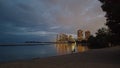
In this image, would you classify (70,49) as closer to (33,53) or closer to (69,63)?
(33,53)

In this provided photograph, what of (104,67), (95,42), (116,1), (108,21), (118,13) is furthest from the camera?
(95,42)

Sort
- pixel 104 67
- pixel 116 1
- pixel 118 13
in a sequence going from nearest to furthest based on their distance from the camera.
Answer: pixel 104 67 → pixel 118 13 → pixel 116 1

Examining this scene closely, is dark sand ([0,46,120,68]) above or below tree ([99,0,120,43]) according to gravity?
below

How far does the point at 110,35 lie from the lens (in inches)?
825

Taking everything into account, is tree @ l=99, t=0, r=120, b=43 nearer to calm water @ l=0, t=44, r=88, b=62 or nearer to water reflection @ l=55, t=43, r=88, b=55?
calm water @ l=0, t=44, r=88, b=62

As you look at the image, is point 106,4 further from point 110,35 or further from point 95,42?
point 95,42

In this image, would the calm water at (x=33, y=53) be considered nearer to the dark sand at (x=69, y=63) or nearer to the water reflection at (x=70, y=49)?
the water reflection at (x=70, y=49)

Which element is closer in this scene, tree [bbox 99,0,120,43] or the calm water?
tree [bbox 99,0,120,43]

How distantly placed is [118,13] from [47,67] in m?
7.18

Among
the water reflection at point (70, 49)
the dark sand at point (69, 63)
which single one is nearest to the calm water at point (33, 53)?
the water reflection at point (70, 49)

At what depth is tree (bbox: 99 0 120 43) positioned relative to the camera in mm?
18989

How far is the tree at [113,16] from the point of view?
19.0m

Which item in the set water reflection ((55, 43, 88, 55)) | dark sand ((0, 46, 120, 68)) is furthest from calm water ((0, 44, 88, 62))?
dark sand ((0, 46, 120, 68))

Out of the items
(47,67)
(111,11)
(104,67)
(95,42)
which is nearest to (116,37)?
(111,11)
